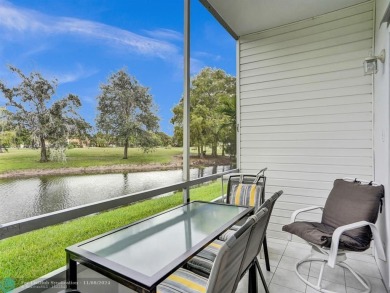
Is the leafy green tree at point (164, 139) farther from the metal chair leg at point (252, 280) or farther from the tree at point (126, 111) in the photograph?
the metal chair leg at point (252, 280)

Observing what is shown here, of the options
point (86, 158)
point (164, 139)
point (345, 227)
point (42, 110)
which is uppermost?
point (42, 110)

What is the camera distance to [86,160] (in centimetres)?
177

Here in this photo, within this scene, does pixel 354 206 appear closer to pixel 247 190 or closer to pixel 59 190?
pixel 247 190

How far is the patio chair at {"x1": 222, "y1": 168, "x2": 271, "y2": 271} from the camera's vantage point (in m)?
2.65

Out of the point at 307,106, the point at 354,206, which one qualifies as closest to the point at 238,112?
the point at 307,106

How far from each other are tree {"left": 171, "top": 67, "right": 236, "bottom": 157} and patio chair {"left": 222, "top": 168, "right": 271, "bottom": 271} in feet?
1.96

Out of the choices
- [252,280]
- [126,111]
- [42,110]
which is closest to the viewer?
[42,110]

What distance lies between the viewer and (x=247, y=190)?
→ 271cm

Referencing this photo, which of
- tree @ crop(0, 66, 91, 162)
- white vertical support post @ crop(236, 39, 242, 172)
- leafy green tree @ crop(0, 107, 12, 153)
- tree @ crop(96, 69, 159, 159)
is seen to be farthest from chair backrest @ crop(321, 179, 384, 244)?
leafy green tree @ crop(0, 107, 12, 153)

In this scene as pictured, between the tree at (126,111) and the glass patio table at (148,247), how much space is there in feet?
2.35

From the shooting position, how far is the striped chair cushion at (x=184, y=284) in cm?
134

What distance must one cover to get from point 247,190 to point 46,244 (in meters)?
2.02

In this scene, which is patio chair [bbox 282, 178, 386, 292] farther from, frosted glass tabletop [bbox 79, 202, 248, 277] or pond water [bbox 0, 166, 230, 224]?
pond water [bbox 0, 166, 230, 224]

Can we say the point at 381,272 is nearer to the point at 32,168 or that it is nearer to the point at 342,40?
the point at 342,40
